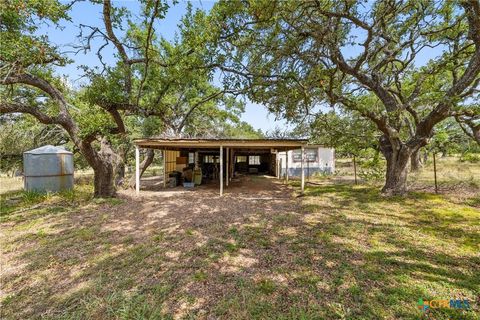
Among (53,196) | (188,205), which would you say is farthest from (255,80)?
(53,196)

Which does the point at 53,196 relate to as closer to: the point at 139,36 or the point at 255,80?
the point at 139,36

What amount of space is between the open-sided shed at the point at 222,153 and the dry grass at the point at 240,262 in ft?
10.6

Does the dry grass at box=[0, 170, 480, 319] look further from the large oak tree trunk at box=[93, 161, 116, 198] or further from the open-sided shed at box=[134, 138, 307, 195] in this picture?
the open-sided shed at box=[134, 138, 307, 195]

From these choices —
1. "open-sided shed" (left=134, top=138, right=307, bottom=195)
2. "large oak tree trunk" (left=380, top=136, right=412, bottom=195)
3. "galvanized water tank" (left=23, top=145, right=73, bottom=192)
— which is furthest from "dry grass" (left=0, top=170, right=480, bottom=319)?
"galvanized water tank" (left=23, top=145, right=73, bottom=192)

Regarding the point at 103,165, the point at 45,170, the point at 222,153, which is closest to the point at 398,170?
the point at 222,153

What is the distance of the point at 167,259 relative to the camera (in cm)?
369

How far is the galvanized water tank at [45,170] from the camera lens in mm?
9562

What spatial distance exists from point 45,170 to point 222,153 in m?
7.90

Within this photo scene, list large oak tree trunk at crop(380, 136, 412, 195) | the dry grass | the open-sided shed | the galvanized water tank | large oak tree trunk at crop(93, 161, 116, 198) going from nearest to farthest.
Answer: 1. the dry grass
2. large oak tree trunk at crop(380, 136, 412, 195)
3. large oak tree trunk at crop(93, 161, 116, 198)
4. the open-sided shed
5. the galvanized water tank

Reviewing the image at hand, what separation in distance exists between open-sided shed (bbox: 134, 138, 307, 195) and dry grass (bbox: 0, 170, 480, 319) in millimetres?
3223

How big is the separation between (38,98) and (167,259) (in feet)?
41.0

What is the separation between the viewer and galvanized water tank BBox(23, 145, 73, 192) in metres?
9.56

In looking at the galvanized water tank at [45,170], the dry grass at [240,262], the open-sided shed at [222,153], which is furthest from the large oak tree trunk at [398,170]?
the galvanized water tank at [45,170]

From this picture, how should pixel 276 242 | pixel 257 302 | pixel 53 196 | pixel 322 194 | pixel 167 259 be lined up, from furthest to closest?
1. pixel 322 194
2. pixel 53 196
3. pixel 276 242
4. pixel 167 259
5. pixel 257 302
